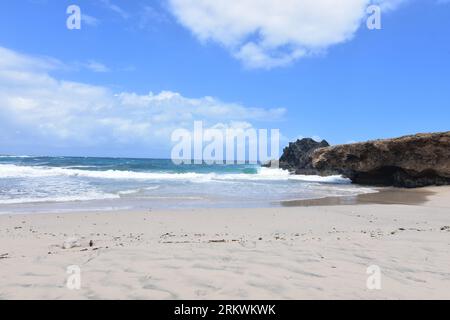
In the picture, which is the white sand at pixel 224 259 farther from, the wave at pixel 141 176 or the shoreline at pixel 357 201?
the wave at pixel 141 176

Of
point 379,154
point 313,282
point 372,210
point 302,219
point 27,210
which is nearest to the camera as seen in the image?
point 313,282

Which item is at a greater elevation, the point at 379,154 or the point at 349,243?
the point at 379,154

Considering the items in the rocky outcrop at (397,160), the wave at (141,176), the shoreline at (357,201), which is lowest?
the shoreline at (357,201)

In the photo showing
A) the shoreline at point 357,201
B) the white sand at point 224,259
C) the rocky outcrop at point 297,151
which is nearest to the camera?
the white sand at point 224,259

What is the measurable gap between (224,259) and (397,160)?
73.8 feet

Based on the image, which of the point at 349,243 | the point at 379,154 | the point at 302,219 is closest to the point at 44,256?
the point at 349,243

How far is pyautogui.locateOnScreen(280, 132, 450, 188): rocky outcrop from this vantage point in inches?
904

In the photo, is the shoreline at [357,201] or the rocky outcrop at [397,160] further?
the rocky outcrop at [397,160]

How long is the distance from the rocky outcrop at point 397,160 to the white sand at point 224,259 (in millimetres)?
15827

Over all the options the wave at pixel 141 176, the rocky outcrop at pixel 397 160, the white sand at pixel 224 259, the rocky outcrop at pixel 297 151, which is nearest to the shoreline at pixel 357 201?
the white sand at pixel 224 259

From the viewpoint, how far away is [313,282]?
4.05m

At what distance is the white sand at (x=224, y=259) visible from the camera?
3.78 metres
